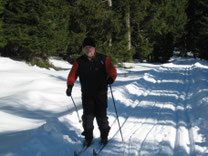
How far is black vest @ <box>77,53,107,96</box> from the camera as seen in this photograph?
4.17 metres

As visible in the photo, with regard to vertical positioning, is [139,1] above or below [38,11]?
above

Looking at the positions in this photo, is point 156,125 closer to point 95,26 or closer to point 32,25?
point 32,25

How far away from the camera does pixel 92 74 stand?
4.18 meters

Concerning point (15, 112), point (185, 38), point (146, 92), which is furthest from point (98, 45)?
point (185, 38)

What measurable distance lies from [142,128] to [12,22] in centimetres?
1447

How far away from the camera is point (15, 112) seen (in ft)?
22.7

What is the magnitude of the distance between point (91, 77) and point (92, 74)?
0.06 metres

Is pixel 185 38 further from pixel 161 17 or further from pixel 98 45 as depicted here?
pixel 98 45

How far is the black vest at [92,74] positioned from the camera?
13.7 feet

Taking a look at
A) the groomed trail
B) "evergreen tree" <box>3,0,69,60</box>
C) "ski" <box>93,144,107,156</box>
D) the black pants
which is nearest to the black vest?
the black pants

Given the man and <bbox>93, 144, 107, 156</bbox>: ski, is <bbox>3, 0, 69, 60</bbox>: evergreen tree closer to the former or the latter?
the man

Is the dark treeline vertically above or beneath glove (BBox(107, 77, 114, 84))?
above

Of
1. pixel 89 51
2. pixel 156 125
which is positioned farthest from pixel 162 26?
pixel 89 51

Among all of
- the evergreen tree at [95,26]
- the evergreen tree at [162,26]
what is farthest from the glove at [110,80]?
the evergreen tree at [162,26]
